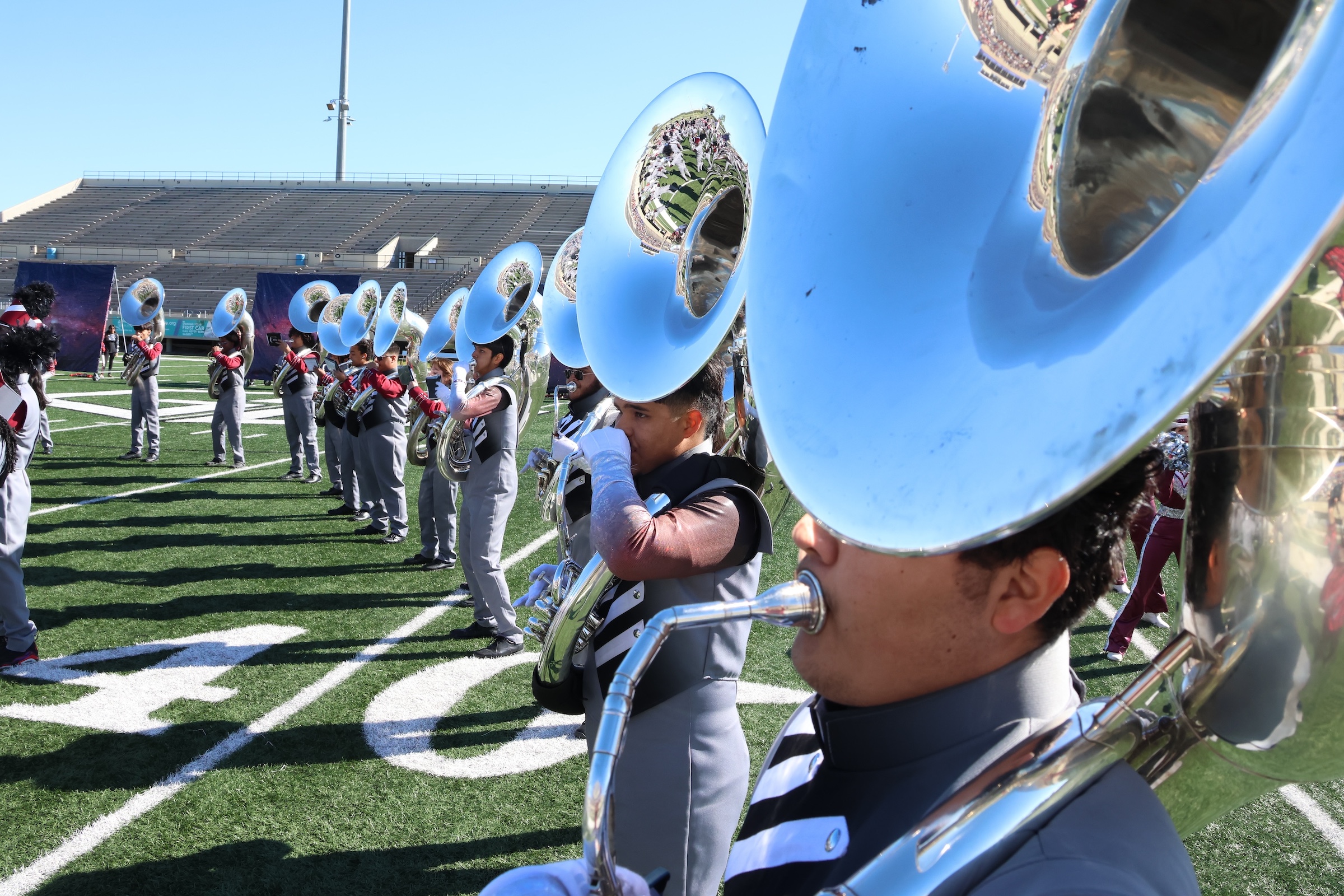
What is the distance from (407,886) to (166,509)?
797 cm

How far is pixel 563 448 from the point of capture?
3074mm

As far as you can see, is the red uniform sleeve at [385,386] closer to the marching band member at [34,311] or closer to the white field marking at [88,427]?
the marching band member at [34,311]

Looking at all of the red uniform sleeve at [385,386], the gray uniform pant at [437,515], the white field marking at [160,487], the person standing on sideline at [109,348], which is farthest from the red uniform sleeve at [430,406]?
the person standing on sideline at [109,348]

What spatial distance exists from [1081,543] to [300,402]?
38.1 feet

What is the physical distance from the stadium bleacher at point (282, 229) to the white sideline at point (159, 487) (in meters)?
27.9

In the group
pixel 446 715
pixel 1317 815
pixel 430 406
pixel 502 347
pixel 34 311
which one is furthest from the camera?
pixel 430 406

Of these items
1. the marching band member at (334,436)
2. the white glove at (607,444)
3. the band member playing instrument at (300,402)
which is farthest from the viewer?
the band member playing instrument at (300,402)

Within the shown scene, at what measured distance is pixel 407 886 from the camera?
122 inches

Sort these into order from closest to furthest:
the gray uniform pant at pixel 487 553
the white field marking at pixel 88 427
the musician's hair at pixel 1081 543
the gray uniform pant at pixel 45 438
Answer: the musician's hair at pixel 1081 543, the gray uniform pant at pixel 487 553, the gray uniform pant at pixel 45 438, the white field marking at pixel 88 427

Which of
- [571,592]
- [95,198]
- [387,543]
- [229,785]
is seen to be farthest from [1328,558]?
[95,198]

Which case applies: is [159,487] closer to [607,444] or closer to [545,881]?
[607,444]

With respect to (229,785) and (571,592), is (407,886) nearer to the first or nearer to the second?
(229,785)

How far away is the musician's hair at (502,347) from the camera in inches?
232

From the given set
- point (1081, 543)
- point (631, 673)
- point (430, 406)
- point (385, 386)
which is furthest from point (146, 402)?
point (1081, 543)
